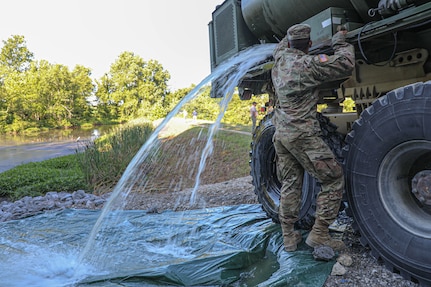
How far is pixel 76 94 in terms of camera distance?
42031 mm

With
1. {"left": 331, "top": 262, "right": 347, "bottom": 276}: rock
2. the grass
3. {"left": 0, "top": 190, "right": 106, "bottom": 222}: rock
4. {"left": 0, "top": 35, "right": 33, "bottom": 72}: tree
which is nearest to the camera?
{"left": 331, "top": 262, "right": 347, "bottom": 276}: rock

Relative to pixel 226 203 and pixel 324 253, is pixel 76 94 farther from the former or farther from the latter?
pixel 324 253

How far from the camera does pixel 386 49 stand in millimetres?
3395

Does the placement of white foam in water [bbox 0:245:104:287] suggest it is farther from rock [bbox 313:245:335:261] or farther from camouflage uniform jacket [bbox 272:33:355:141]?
camouflage uniform jacket [bbox 272:33:355:141]

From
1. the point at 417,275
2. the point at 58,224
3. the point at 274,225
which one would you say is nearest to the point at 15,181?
the point at 58,224

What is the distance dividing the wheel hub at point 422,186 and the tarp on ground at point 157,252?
871 millimetres

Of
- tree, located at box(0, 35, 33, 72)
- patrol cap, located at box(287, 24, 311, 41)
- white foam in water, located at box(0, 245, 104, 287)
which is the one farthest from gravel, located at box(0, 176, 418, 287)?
tree, located at box(0, 35, 33, 72)

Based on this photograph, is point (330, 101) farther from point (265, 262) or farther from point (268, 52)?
point (265, 262)

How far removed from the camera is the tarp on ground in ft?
10.8

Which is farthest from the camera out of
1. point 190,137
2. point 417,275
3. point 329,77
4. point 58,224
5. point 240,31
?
point 190,137

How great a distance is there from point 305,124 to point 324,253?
108 centimetres

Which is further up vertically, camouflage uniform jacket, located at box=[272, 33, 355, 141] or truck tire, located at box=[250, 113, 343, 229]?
camouflage uniform jacket, located at box=[272, 33, 355, 141]

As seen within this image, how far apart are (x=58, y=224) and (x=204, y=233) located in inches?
95.3

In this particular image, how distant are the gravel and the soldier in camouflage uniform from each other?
301mm
